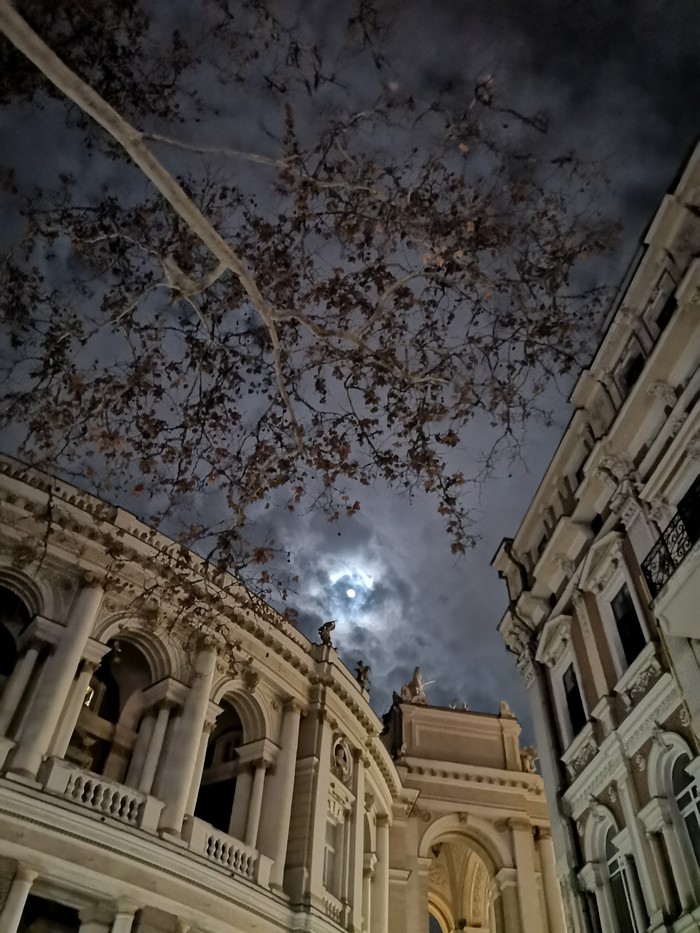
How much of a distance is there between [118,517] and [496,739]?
775 inches

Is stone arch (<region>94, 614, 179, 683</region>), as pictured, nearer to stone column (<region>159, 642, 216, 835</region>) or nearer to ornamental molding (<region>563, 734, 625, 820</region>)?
stone column (<region>159, 642, 216, 835</region>)

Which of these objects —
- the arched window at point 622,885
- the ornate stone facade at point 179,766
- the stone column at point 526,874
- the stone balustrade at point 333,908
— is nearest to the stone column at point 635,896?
the arched window at point 622,885

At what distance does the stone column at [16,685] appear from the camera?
51.3ft

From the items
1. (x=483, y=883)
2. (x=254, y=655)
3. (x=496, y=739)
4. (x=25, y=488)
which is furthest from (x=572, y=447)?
(x=483, y=883)

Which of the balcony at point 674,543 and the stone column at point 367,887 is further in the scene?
the stone column at point 367,887

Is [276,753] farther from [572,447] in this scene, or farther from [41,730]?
[572,447]

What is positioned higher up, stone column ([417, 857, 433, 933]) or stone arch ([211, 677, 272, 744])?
stone arch ([211, 677, 272, 744])

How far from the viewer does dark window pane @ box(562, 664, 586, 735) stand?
17984mm

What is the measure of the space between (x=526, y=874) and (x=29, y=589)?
20.5 metres

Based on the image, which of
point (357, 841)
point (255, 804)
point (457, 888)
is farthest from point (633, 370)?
point (457, 888)

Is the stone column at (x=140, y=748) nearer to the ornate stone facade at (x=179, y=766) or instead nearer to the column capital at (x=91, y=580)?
the ornate stone facade at (x=179, y=766)

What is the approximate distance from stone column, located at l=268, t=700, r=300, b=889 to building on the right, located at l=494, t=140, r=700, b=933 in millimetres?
6742

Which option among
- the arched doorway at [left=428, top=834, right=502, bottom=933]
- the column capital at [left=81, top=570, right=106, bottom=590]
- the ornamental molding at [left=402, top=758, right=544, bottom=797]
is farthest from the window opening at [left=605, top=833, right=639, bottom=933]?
the arched doorway at [left=428, top=834, right=502, bottom=933]

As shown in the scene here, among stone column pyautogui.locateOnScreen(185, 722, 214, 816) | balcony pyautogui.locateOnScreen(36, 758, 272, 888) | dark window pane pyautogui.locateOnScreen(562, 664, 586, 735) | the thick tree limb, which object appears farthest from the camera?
dark window pane pyautogui.locateOnScreen(562, 664, 586, 735)
